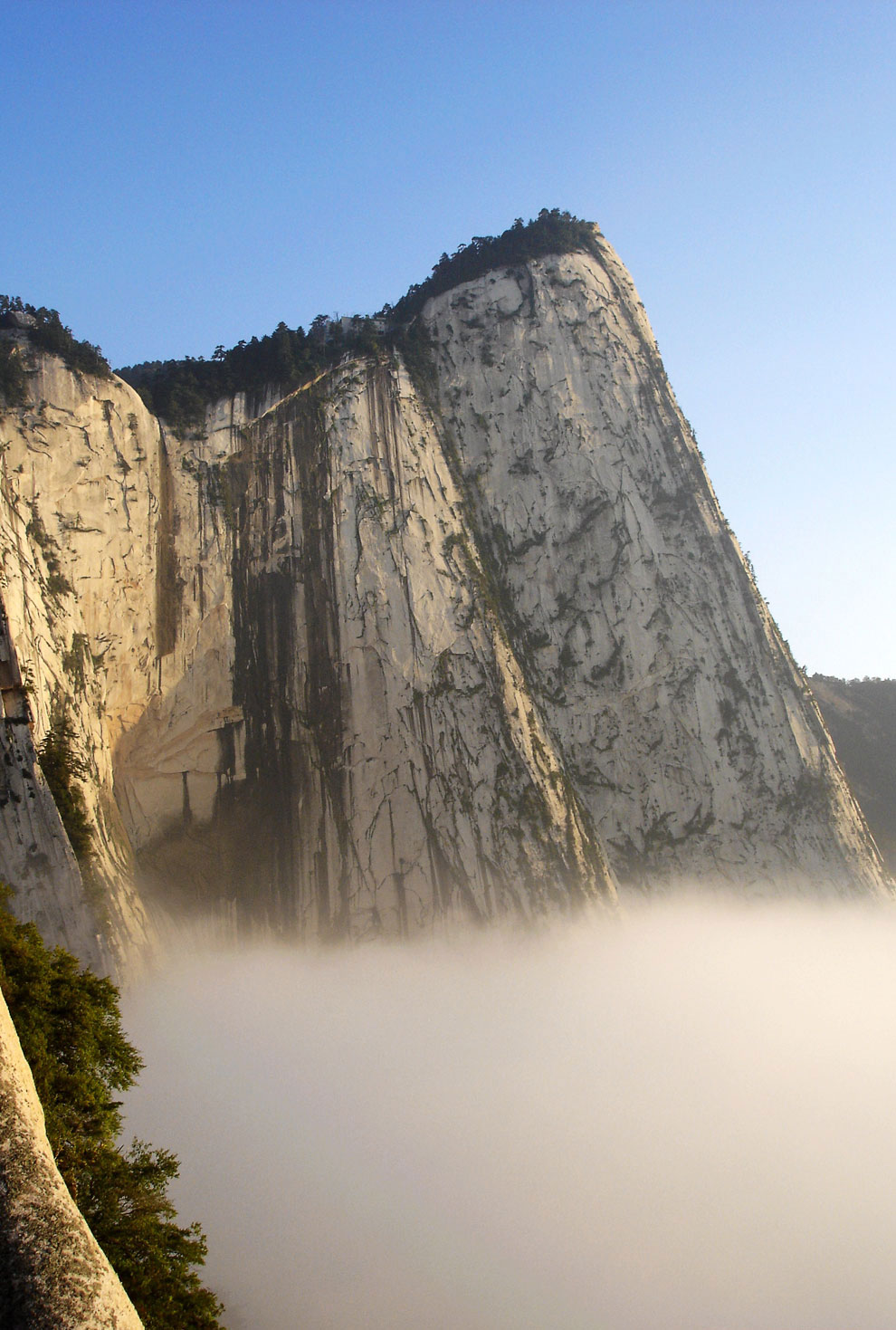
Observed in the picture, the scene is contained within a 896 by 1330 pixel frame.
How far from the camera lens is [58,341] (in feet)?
88.4

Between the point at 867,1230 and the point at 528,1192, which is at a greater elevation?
the point at 528,1192

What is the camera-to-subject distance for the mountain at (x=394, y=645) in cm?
2359

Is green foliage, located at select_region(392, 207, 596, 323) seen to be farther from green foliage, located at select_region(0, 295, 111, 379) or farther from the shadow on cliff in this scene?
the shadow on cliff

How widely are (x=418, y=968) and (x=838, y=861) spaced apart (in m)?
14.3

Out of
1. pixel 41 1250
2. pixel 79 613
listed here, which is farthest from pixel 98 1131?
pixel 79 613

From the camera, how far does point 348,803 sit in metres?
24.7

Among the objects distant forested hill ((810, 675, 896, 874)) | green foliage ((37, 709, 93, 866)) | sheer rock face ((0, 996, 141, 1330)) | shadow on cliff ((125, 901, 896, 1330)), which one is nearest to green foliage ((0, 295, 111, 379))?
green foliage ((37, 709, 93, 866))

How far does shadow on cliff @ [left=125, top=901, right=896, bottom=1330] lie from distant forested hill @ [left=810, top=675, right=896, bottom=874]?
14805 millimetres

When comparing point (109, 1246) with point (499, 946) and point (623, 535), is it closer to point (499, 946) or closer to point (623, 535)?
point (499, 946)

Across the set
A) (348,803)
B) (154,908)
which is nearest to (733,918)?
(348,803)

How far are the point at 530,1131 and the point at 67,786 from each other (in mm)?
12499

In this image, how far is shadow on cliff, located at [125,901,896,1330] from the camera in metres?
15.4

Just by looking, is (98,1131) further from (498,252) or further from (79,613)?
(498,252)

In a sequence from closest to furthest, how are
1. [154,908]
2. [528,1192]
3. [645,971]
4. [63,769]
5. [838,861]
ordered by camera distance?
[528,1192] → [63,769] → [154,908] → [645,971] → [838,861]
